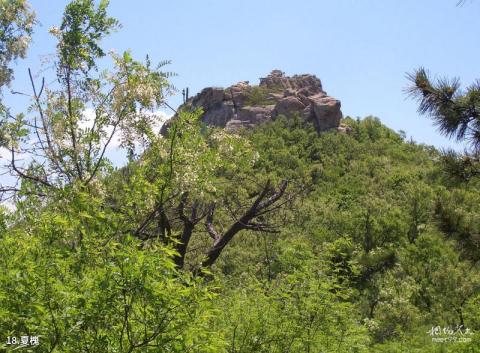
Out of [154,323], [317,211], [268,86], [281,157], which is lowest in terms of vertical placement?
[154,323]

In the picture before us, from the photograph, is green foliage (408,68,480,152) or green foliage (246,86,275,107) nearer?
green foliage (408,68,480,152)

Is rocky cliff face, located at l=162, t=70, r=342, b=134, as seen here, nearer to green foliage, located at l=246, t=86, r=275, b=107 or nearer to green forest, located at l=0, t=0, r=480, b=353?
green foliage, located at l=246, t=86, r=275, b=107

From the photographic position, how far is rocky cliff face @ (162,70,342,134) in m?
96.1

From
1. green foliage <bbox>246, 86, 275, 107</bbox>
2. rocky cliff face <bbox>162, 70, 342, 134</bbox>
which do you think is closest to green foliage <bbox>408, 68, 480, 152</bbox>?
rocky cliff face <bbox>162, 70, 342, 134</bbox>

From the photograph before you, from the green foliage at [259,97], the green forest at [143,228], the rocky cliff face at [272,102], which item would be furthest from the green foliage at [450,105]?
the green foliage at [259,97]

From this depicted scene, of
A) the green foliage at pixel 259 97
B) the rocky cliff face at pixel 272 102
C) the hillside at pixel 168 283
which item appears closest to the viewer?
the hillside at pixel 168 283

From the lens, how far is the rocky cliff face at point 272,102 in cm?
9606

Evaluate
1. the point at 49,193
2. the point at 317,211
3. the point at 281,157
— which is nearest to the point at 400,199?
the point at 317,211

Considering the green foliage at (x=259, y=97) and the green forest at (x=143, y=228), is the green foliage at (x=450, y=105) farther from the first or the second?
the green foliage at (x=259, y=97)

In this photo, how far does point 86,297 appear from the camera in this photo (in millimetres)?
3719

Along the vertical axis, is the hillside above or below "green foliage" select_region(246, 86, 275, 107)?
below

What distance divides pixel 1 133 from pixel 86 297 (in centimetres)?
355

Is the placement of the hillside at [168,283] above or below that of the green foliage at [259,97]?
below

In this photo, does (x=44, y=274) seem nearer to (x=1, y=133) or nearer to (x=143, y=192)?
(x=143, y=192)
